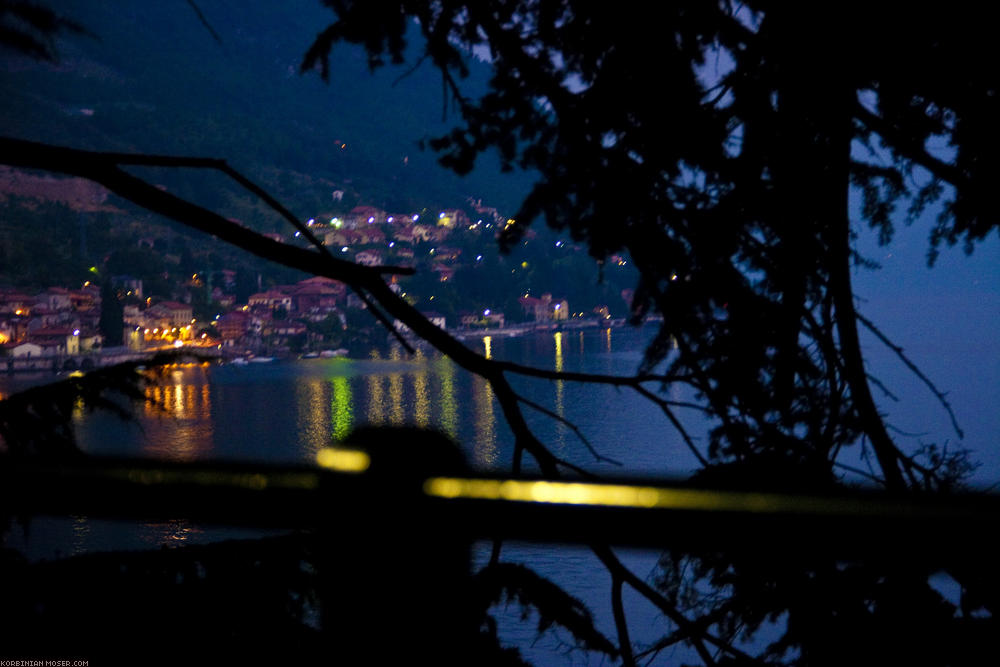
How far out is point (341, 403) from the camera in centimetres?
2673

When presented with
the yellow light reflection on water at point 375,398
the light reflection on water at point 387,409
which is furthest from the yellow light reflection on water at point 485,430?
the yellow light reflection on water at point 375,398

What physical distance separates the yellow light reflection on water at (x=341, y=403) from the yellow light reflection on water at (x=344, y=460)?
19949 millimetres

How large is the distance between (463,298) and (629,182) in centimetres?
2387

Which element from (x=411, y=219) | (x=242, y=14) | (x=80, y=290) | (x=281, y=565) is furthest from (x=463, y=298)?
(x=242, y=14)

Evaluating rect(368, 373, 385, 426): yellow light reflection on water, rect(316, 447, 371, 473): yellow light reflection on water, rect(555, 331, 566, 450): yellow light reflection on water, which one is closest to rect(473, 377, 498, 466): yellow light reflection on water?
rect(555, 331, 566, 450): yellow light reflection on water

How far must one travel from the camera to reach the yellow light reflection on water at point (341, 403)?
23.3 meters

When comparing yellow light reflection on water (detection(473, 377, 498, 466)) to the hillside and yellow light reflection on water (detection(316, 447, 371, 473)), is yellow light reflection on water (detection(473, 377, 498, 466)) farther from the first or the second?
yellow light reflection on water (detection(316, 447, 371, 473))

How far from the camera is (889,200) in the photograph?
3.48 meters

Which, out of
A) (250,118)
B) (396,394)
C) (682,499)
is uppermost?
(250,118)

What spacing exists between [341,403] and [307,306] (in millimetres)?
6438

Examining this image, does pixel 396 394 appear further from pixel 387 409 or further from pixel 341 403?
pixel 387 409

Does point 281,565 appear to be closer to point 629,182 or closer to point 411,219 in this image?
point 629,182

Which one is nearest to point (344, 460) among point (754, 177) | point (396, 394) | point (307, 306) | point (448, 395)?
point (754, 177)

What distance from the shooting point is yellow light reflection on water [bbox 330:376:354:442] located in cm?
2328
